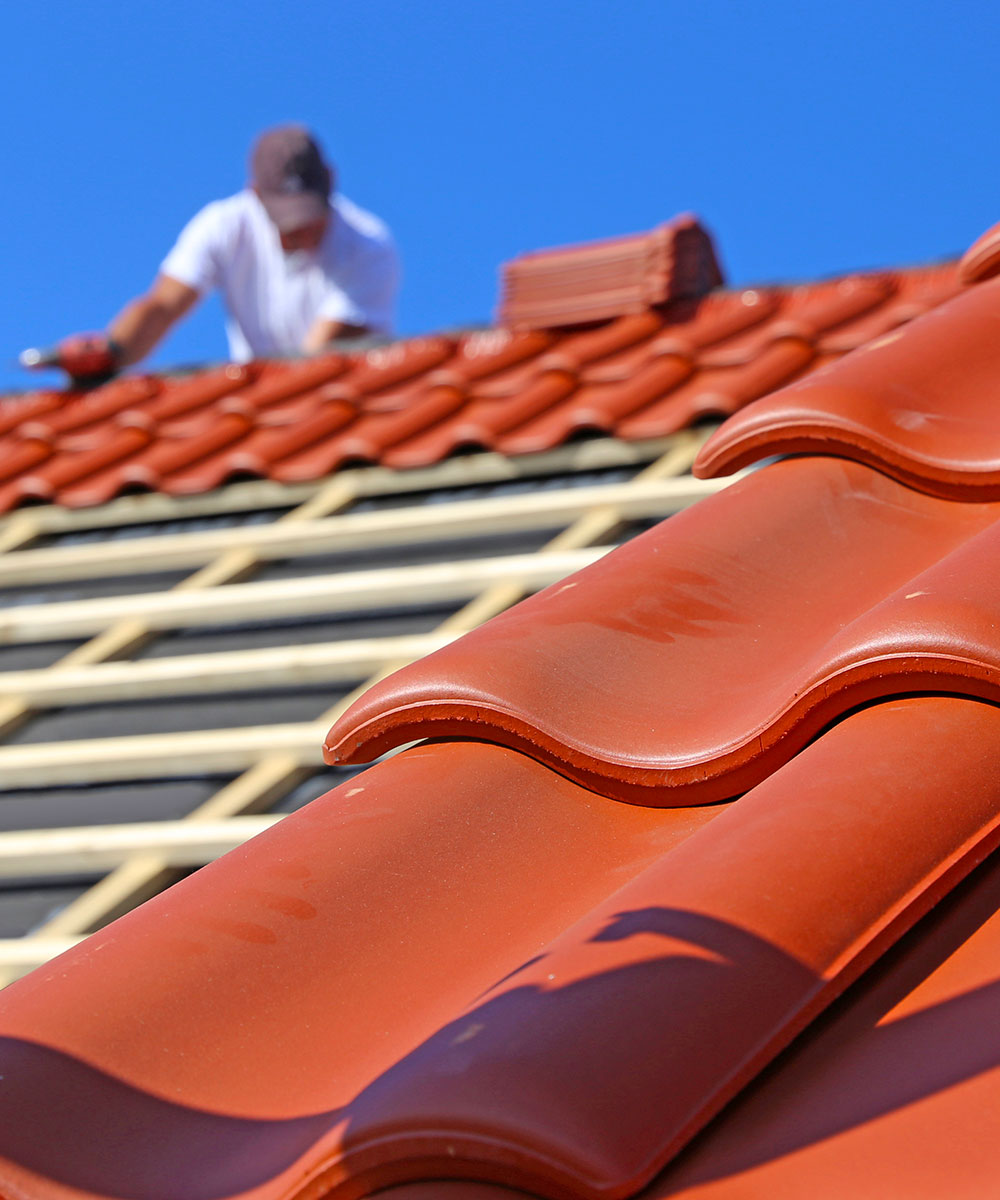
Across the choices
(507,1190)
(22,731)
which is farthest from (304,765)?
(507,1190)

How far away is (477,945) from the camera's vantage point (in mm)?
1202

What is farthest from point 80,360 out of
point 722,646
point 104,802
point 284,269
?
point 722,646

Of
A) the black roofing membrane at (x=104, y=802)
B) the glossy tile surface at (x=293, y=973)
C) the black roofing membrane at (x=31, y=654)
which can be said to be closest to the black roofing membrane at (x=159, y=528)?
the black roofing membrane at (x=31, y=654)

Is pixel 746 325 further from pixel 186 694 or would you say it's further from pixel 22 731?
pixel 22 731

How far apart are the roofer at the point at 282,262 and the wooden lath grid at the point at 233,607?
7.87ft

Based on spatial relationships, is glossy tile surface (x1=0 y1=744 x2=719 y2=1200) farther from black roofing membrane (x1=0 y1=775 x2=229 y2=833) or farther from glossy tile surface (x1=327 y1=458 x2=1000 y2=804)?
black roofing membrane (x1=0 y1=775 x2=229 y2=833)

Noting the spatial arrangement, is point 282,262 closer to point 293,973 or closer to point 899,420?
point 899,420

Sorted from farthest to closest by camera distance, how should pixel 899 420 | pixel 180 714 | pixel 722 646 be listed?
pixel 180 714 → pixel 899 420 → pixel 722 646

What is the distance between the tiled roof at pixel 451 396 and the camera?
3.25m

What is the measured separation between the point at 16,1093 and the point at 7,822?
4.98 feet

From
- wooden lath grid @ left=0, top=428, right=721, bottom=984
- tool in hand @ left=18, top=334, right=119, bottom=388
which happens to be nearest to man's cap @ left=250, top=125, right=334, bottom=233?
tool in hand @ left=18, top=334, right=119, bottom=388

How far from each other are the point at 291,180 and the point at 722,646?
4532mm

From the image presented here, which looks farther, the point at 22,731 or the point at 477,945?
the point at 22,731

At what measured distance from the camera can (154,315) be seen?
5688 mm
